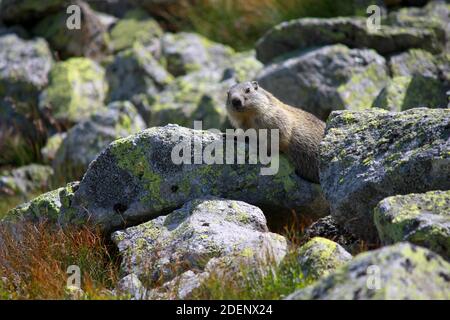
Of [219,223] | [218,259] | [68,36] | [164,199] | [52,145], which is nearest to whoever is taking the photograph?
[218,259]

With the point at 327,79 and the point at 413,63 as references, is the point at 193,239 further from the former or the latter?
the point at 413,63

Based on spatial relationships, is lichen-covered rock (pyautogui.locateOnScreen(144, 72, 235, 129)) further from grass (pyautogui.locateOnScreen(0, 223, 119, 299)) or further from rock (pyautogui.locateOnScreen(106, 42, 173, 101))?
grass (pyautogui.locateOnScreen(0, 223, 119, 299))

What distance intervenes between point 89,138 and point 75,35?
5.84m

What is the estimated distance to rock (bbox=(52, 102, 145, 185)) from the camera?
55.3ft

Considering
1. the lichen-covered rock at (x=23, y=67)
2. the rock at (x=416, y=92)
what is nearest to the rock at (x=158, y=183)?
the rock at (x=416, y=92)

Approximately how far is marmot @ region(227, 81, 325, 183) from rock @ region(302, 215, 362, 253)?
73.7 inches

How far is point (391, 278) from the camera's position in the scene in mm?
5828

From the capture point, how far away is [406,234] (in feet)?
23.0

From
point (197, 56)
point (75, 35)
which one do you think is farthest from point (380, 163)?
point (75, 35)

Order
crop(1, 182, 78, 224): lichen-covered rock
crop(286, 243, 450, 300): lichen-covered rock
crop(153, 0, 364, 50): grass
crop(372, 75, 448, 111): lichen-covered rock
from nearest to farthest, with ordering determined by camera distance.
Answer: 1. crop(286, 243, 450, 300): lichen-covered rock
2. crop(1, 182, 78, 224): lichen-covered rock
3. crop(372, 75, 448, 111): lichen-covered rock
4. crop(153, 0, 364, 50): grass

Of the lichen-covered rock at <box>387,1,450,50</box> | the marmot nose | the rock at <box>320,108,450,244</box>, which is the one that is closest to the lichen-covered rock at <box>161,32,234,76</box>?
the lichen-covered rock at <box>387,1,450,50</box>

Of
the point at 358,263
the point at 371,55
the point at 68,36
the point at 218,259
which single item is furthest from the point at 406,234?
the point at 68,36
